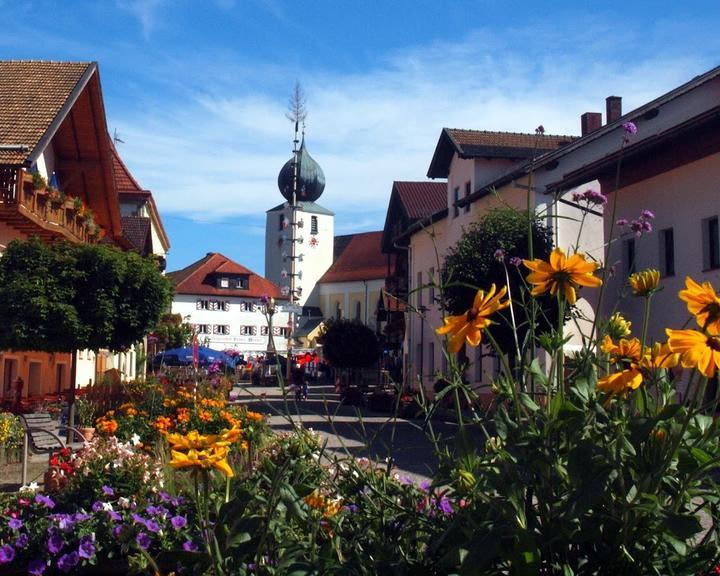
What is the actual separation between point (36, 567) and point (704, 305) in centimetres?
362

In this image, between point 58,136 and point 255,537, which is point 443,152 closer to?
point 58,136

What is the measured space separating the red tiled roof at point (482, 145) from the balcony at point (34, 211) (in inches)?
528

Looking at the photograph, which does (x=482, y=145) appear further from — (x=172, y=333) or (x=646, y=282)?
(x=646, y=282)

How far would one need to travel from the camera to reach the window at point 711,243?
18.6 meters

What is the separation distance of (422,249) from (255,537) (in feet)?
126

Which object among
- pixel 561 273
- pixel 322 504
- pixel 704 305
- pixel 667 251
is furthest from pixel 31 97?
pixel 704 305

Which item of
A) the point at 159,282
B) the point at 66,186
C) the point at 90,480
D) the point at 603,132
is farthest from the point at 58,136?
the point at 90,480

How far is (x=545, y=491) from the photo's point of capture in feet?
7.54

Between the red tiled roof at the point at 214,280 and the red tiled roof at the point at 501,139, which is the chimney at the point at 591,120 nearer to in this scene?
the red tiled roof at the point at 501,139

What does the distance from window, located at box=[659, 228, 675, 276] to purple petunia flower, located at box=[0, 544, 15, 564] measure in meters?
17.0

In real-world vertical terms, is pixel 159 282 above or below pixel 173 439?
above

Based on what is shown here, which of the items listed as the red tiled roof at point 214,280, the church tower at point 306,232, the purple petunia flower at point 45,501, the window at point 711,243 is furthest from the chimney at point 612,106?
the church tower at point 306,232

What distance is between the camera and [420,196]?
151 ft

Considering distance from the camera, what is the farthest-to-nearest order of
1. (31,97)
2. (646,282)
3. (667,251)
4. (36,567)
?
(31,97)
(667,251)
(36,567)
(646,282)
